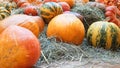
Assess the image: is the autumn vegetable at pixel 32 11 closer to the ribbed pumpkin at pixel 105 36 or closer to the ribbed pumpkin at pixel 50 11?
the ribbed pumpkin at pixel 50 11

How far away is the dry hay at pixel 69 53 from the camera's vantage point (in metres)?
3.22

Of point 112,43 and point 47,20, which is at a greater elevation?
point 47,20

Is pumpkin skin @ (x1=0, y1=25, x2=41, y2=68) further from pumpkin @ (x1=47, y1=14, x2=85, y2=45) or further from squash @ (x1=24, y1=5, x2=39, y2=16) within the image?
squash @ (x1=24, y1=5, x2=39, y2=16)

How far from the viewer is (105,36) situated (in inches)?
153

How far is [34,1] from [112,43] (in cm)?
383

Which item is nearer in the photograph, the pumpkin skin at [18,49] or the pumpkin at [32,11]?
the pumpkin skin at [18,49]

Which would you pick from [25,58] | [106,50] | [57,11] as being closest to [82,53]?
[106,50]

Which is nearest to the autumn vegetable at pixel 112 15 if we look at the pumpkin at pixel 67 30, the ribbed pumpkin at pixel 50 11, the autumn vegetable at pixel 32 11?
the ribbed pumpkin at pixel 50 11

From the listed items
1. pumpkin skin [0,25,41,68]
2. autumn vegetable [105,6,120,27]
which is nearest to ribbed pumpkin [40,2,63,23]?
autumn vegetable [105,6,120,27]

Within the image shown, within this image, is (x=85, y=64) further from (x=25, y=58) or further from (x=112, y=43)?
(x=112, y=43)

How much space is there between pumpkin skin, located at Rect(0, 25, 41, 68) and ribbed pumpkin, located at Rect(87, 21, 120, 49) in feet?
4.15

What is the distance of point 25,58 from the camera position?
9.07 ft

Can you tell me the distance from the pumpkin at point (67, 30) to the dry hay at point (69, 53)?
0.42 ft

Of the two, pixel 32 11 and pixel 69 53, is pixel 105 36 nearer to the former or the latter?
pixel 69 53
